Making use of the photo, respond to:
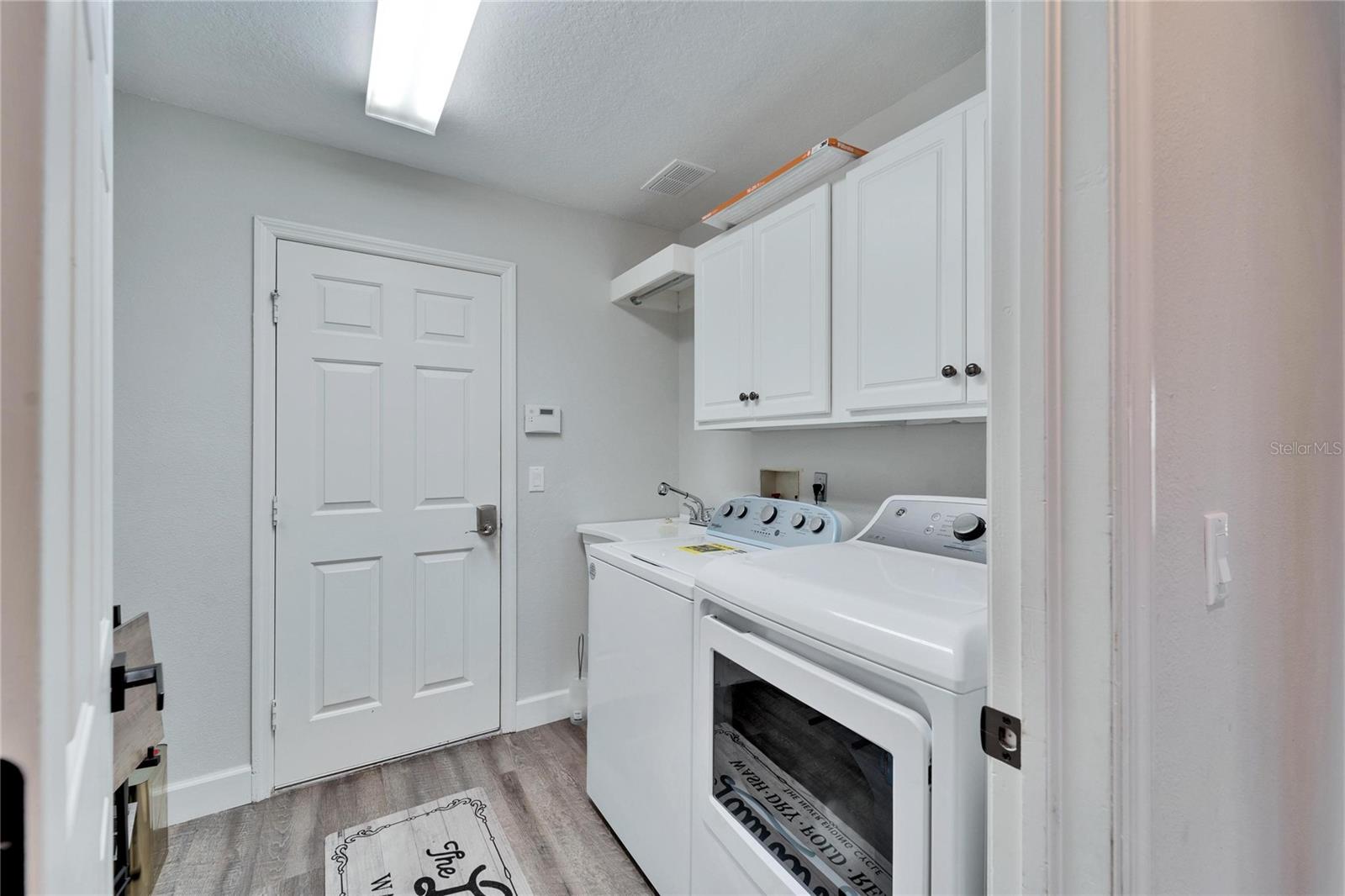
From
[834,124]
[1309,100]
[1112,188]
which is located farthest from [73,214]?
[834,124]

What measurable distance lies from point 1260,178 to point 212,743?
2995 mm

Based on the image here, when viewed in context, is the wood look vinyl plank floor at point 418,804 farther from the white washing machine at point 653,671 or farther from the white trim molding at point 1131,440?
the white trim molding at point 1131,440

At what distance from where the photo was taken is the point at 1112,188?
0.57 metres

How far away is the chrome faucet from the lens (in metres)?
2.68

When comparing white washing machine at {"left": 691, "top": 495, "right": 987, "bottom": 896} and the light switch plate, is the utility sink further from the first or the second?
the light switch plate

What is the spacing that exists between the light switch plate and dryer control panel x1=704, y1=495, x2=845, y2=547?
1.03 metres

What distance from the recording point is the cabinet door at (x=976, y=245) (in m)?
1.31

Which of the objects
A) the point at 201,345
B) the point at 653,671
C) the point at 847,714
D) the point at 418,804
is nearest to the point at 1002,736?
the point at 847,714

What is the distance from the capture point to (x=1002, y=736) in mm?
656

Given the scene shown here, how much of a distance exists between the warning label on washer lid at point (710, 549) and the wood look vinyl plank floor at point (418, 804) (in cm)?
95

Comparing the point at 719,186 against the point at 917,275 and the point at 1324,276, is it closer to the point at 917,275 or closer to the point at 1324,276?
the point at 917,275

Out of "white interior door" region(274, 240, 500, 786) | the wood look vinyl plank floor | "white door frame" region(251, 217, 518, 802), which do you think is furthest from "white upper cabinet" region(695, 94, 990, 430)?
"white door frame" region(251, 217, 518, 802)

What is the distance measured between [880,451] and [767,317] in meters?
0.59

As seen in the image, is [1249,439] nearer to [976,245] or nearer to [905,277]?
[976,245]
